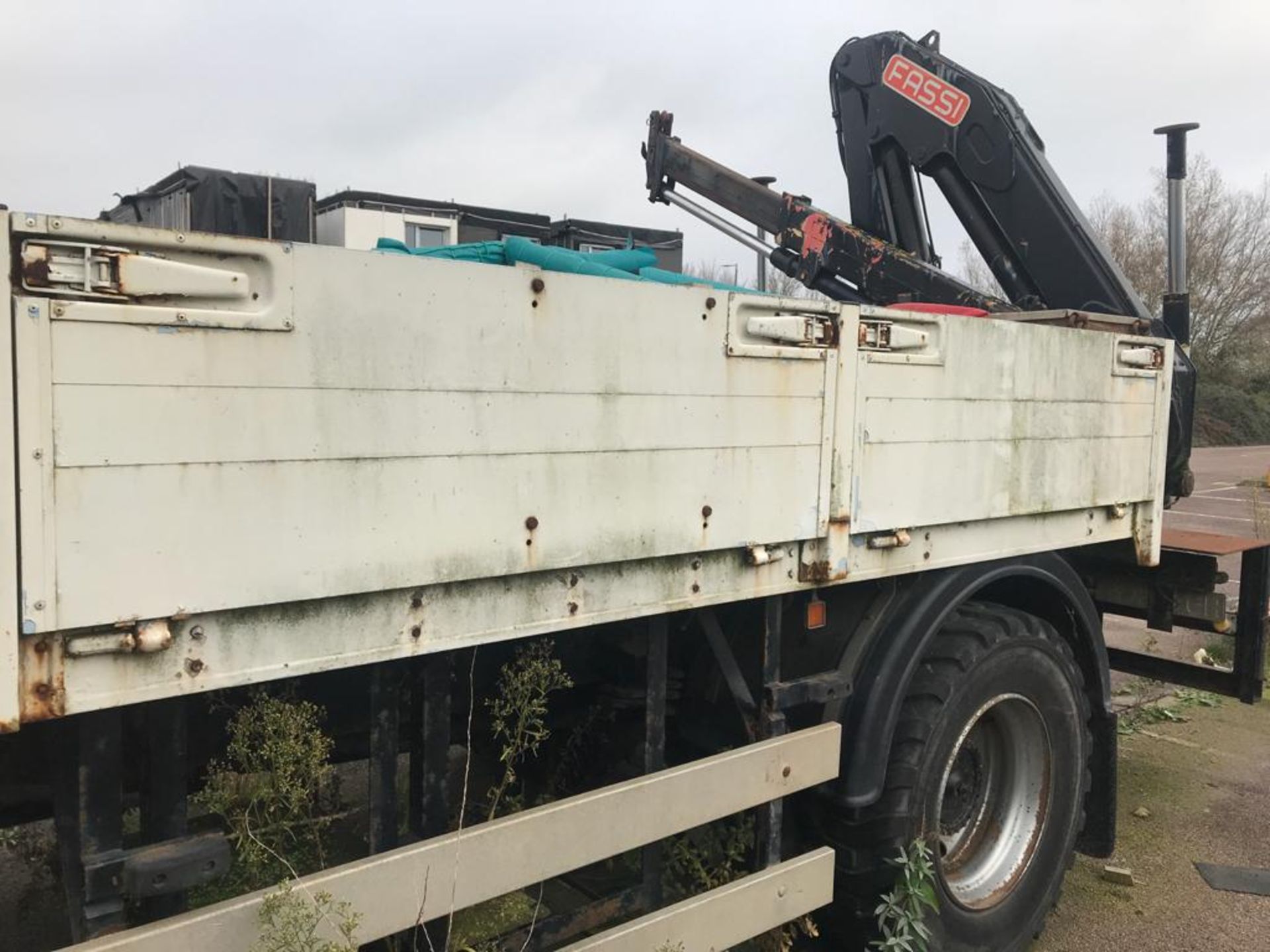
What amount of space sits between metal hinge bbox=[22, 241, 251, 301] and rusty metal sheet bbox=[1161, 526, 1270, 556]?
4.10m

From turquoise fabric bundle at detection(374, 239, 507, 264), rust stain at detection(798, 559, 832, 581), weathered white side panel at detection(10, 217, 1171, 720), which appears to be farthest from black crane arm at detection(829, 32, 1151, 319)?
Answer: turquoise fabric bundle at detection(374, 239, 507, 264)

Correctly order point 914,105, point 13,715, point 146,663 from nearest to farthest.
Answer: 1. point 13,715
2. point 146,663
3. point 914,105

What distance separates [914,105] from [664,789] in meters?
3.73

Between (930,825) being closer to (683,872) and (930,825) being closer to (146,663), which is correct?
(683,872)

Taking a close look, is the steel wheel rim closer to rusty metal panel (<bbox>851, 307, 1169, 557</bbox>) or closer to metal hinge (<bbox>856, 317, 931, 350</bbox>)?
rusty metal panel (<bbox>851, 307, 1169, 557</bbox>)

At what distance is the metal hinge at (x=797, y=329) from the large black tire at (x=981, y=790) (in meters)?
1.09

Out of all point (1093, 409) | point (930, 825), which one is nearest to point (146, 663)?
point (930, 825)

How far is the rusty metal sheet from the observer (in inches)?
175

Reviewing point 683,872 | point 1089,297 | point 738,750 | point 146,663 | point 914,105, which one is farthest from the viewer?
point 914,105

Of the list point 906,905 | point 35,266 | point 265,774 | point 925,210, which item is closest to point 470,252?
point 35,266

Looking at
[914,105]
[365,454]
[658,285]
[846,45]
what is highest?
[846,45]

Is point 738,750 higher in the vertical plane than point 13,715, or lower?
lower

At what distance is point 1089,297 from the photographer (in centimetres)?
458

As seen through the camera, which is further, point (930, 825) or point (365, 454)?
point (930, 825)
